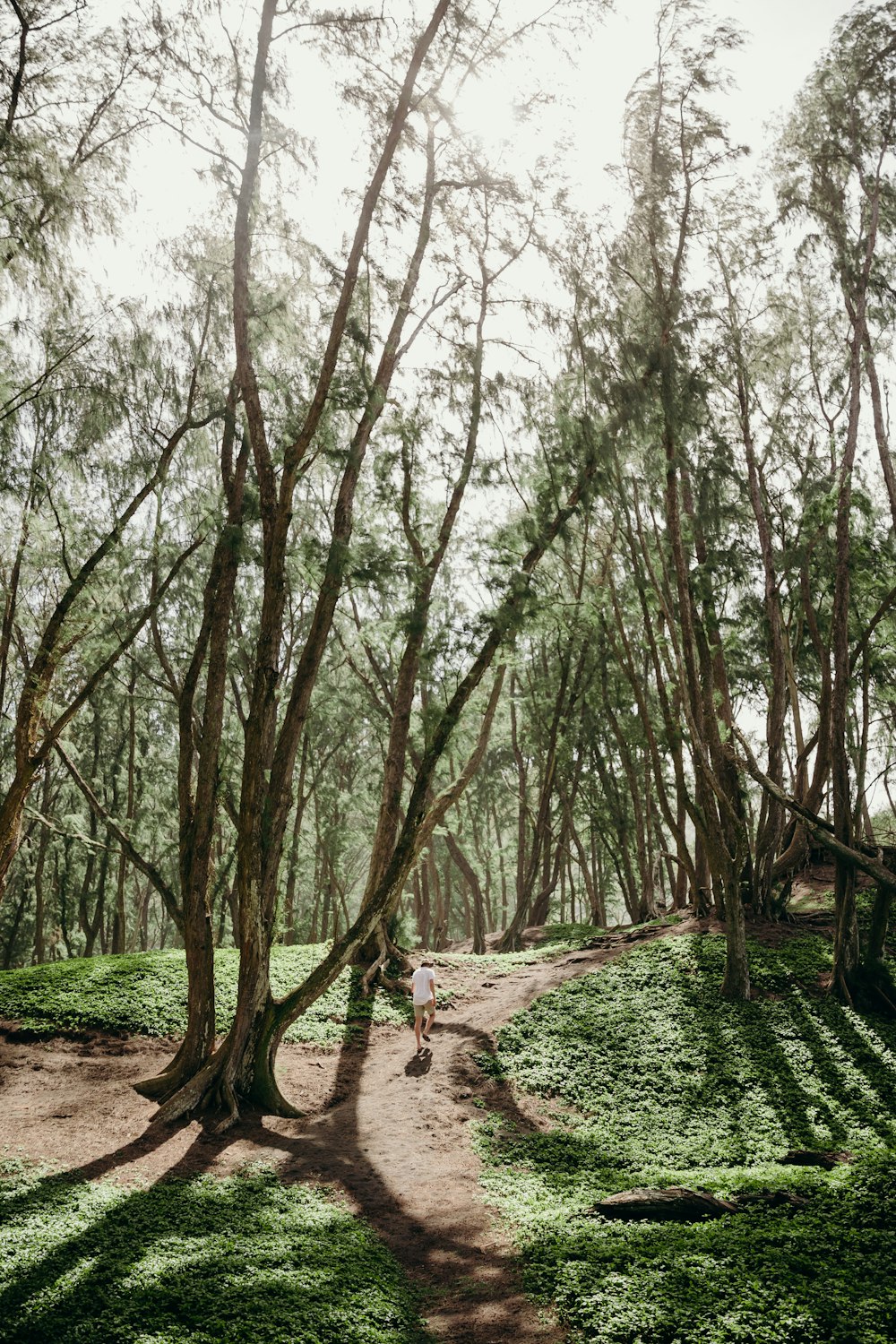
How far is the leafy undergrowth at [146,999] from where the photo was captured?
1193 centimetres

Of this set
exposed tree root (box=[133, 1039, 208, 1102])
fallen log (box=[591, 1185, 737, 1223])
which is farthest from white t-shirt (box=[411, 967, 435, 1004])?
fallen log (box=[591, 1185, 737, 1223])

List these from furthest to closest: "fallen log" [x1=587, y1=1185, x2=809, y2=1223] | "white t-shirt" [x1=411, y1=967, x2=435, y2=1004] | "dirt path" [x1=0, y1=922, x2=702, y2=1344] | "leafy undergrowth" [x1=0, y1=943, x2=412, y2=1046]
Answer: "white t-shirt" [x1=411, y1=967, x2=435, y2=1004], "leafy undergrowth" [x1=0, y1=943, x2=412, y2=1046], "fallen log" [x1=587, y1=1185, x2=809, y2=1223], "dirt path" [x1=0, y1=922, x2=702, y2=1344]

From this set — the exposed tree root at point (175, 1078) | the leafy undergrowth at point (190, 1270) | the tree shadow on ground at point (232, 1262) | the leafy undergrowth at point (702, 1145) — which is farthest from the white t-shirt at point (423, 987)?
the leafy undergrowth at point (190, 1270)

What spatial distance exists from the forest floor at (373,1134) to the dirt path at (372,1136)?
17 millimetres

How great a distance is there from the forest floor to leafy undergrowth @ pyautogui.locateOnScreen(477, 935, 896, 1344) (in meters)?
0.30

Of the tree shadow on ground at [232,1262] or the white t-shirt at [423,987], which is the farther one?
the white t-shirt at [423,987]

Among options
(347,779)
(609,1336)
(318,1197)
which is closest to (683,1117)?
(318,1197)

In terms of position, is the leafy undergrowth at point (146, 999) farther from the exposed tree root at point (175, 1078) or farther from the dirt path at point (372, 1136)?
the exposed tree root at point (175, 1078)

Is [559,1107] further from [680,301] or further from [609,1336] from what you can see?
[680,301]

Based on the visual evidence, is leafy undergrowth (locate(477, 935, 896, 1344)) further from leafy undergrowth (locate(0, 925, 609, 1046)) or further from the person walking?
leafy undergrowth (locate(0, 925, 609, 1046))

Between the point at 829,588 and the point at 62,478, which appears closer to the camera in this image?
the point at 62,478

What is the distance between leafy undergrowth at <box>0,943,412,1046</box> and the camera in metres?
11.9

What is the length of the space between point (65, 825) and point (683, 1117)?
55.9 feet

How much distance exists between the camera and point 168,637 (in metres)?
16.5
